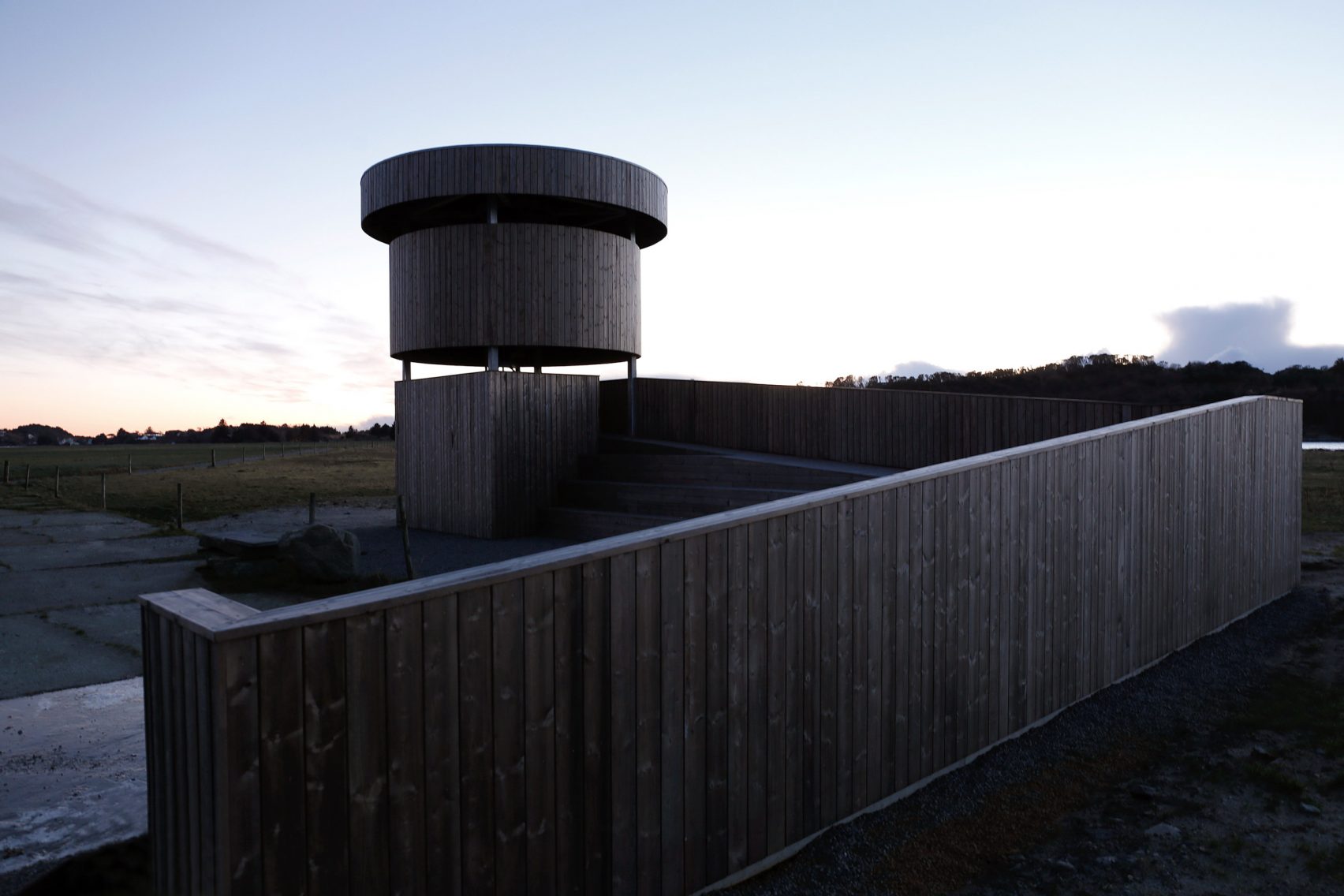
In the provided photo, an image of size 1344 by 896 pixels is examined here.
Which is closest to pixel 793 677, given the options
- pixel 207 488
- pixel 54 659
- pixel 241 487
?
pixel 54 659

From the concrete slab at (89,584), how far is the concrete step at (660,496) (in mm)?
6722

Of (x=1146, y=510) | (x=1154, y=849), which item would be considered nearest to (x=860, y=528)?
(x=1154, y=849)

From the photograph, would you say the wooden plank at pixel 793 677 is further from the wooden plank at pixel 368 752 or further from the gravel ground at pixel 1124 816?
the wooden plank at pixel 368 752

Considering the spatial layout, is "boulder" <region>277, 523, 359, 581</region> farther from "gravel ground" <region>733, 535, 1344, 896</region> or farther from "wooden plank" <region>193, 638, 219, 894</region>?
"wooden plank" <region>193, 638, 219, 894</region>

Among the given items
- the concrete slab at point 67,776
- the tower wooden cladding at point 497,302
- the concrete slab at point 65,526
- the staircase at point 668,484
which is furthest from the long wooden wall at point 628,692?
the concrete slab at point 65,526

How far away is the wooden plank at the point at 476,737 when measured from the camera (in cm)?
317

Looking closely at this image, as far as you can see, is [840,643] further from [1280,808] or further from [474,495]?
[474,495]

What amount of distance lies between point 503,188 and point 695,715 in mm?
13982

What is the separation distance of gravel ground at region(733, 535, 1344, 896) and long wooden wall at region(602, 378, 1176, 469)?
18.1ft

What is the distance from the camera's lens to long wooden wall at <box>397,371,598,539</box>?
15.7m

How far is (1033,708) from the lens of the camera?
6137mm

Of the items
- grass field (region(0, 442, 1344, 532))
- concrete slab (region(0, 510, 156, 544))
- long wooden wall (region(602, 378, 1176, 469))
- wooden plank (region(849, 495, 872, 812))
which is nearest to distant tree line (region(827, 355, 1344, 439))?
grass field (region(0, 442, 1344, 532))

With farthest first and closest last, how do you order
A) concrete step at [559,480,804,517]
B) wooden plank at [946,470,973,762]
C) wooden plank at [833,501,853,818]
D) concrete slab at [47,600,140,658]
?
1. concrete step at [559,480,804,517]
2. concrete slab at [47,600,140,658]
3. wooden plank at [946,470,973,762]
4. wooden plank at [833,501,853,818]

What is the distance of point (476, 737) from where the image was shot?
321 centimetres
